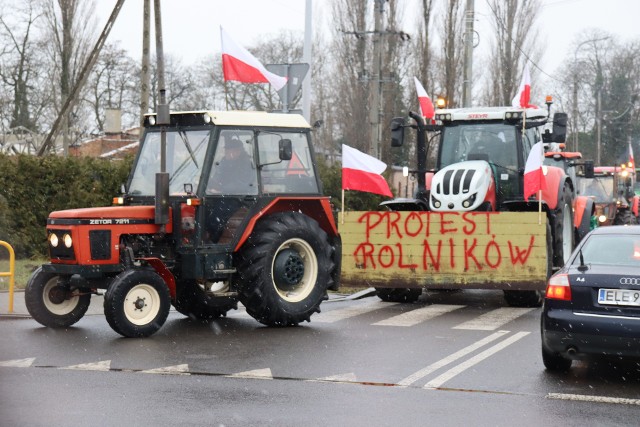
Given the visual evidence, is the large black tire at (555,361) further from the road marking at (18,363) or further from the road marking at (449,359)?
the road marking at (18,363)

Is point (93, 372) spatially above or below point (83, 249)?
below

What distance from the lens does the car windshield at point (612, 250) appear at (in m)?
9.45

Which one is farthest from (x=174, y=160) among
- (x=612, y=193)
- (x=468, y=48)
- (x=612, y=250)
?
(x=612, y=193)

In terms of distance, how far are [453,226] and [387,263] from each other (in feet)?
3.66

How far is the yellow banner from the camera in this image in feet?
48.1

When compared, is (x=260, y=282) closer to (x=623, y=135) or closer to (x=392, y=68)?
(x=392, y=68)

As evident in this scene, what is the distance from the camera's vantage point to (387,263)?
608 inches

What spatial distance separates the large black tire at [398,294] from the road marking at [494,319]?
1570 millimetres

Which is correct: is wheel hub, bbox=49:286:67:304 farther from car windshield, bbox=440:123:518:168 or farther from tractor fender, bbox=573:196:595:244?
Result: tractor fender, bbox=573:196:595:244

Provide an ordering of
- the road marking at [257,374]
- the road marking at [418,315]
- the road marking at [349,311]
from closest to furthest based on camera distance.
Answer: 1. the road marking at [257,374]
2. the road marking at [418,315]
3. the road marking at [349,311]

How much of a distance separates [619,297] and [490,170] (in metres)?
7.52

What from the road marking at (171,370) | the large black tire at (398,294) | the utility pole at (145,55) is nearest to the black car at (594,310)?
the road marking at (171,370)

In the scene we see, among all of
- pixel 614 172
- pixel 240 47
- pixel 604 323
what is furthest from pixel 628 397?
pixel 614 172

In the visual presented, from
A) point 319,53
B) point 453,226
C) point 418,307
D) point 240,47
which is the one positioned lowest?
point 418,307
